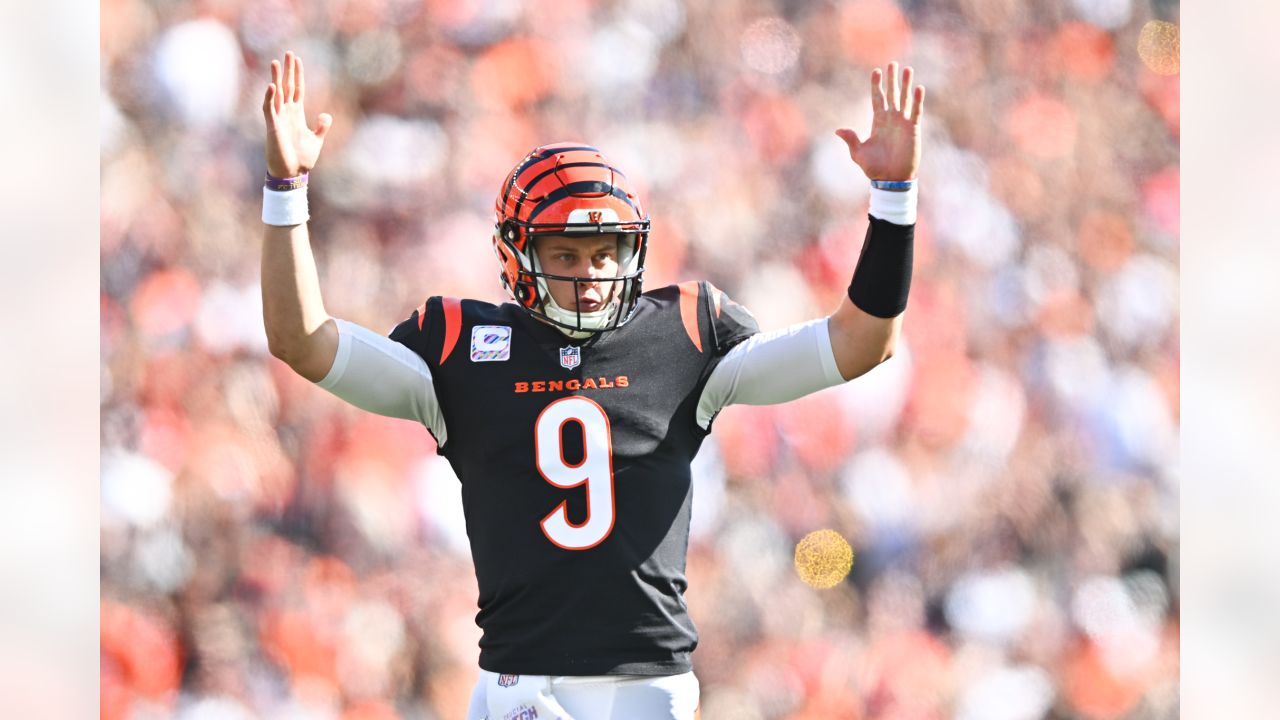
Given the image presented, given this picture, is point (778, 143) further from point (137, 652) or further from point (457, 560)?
point (137, 652)

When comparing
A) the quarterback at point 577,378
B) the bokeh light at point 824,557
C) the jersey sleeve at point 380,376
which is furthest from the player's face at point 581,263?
the bokeh light at point 824,557

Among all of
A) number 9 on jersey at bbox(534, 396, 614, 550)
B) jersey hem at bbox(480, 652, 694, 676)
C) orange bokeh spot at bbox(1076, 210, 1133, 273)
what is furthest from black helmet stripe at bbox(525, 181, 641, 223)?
orange bokeh spot at bbox(1076, 210, 1133, 273)

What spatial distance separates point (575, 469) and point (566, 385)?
0.40 feet

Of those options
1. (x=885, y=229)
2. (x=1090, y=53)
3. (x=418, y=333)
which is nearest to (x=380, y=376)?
(x=418, y=333)

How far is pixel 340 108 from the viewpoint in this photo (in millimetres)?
2936

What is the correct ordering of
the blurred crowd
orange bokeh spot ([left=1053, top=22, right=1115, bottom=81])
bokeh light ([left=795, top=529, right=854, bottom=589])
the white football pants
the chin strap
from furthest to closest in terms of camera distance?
orange bokeh spot ([left=1053, top=22, right=1115, bottom=81]) < bokeh light ([left=795, top=529, right=854, bottom=589]) < the blurred crowd < the chin strap < the white football pants

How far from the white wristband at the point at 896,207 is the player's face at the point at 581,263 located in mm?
377

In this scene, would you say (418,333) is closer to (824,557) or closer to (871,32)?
(824,557)

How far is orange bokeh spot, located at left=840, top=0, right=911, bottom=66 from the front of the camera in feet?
9.97

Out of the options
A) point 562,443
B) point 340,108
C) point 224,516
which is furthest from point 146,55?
point 562,443

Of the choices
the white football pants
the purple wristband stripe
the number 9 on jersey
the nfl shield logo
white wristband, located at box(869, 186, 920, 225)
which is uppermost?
the purple wristband stripe

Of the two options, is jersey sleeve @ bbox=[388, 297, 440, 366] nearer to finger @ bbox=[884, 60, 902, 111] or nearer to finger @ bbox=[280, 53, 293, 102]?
finger @ bbox=[280, 53, 293, 102]

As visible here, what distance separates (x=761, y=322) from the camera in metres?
3.00

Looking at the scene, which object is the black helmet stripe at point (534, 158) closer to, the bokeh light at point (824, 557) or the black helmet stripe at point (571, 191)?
the black helmet stripe at point (571, 191)
